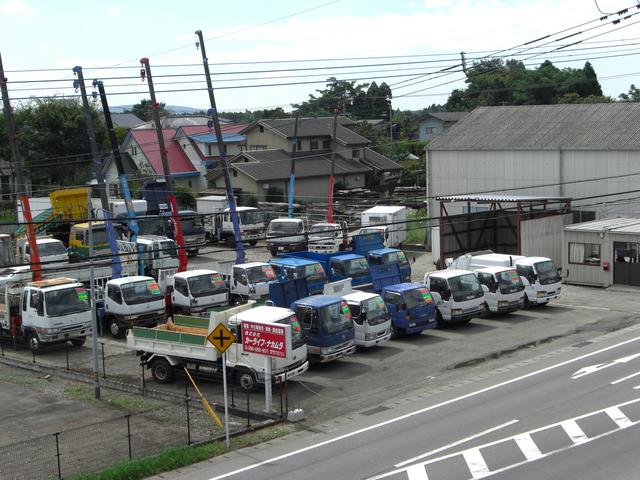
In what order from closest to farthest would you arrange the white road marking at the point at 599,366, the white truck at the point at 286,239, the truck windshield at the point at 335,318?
the white road marking at the point at 599,366, the truck windshield at the point at 335,318, the white truck at the point at 286,239

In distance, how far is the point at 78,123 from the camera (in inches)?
2992

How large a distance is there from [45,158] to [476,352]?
58468 millimetres

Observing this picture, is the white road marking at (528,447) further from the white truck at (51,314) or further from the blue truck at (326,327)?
the white truck at (51,314)

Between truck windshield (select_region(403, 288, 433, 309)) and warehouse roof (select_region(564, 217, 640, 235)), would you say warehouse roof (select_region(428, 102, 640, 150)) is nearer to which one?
warehouse roof (select_region(564, 217, 640, 235))

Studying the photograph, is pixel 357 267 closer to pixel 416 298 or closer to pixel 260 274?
pixel 260 274

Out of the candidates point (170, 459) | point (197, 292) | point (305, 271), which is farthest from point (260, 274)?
point (170, 459)

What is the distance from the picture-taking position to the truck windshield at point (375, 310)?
26.2 m

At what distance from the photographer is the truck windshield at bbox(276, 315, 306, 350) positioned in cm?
2241

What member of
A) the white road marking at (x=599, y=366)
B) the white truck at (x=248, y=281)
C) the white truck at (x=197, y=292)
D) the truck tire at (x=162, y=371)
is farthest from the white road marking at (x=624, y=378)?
the white truck at (x=197, y=292)

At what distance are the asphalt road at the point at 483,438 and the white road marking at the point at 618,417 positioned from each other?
2 cm

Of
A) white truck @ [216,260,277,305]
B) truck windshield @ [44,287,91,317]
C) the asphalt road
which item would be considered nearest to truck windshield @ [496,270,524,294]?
the asphalt road

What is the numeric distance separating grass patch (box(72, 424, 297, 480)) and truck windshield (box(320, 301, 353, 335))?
229 inches

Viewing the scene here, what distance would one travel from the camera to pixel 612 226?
38.0 meters

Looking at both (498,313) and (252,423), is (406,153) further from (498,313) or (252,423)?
(252,423)
